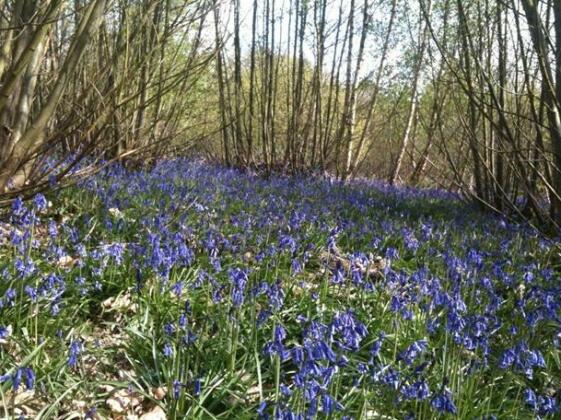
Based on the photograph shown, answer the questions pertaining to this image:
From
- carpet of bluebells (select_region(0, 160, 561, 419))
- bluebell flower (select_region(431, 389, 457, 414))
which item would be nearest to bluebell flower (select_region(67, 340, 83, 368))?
carpet of bluebells (select_region(0, 160, 561, 419))

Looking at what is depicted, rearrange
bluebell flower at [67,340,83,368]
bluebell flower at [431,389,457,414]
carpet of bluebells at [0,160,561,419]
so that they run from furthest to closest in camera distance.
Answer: carpet of bluebells at [0,160,561,419], bluebell flower at [67,340,83,368], bluebell flower at [431,389,457,414]

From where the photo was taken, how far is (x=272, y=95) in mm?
14672

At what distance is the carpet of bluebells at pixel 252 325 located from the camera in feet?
7.59

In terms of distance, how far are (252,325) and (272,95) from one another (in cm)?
1234

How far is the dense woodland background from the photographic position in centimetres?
350

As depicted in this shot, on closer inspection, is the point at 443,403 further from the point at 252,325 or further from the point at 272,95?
the point at 272,95

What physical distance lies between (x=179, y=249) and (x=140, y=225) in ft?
4.84

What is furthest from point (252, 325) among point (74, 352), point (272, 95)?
point (272, 95)

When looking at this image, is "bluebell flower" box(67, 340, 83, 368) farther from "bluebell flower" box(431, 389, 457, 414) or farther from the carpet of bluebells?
"bluebell flower" box(431, 389, 457, 414)

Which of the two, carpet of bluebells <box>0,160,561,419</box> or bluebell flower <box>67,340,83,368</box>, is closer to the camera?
bluebell flower <box>67,340,83,368</box>

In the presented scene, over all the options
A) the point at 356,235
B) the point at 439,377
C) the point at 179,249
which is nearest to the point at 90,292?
the point at 179,249

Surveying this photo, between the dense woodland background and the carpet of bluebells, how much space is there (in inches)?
26.8

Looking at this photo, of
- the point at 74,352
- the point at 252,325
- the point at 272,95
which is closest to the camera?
the point at 74,352

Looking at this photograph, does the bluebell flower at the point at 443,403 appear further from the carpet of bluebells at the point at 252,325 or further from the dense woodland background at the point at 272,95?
the dense woodland background at the point at 272,95
